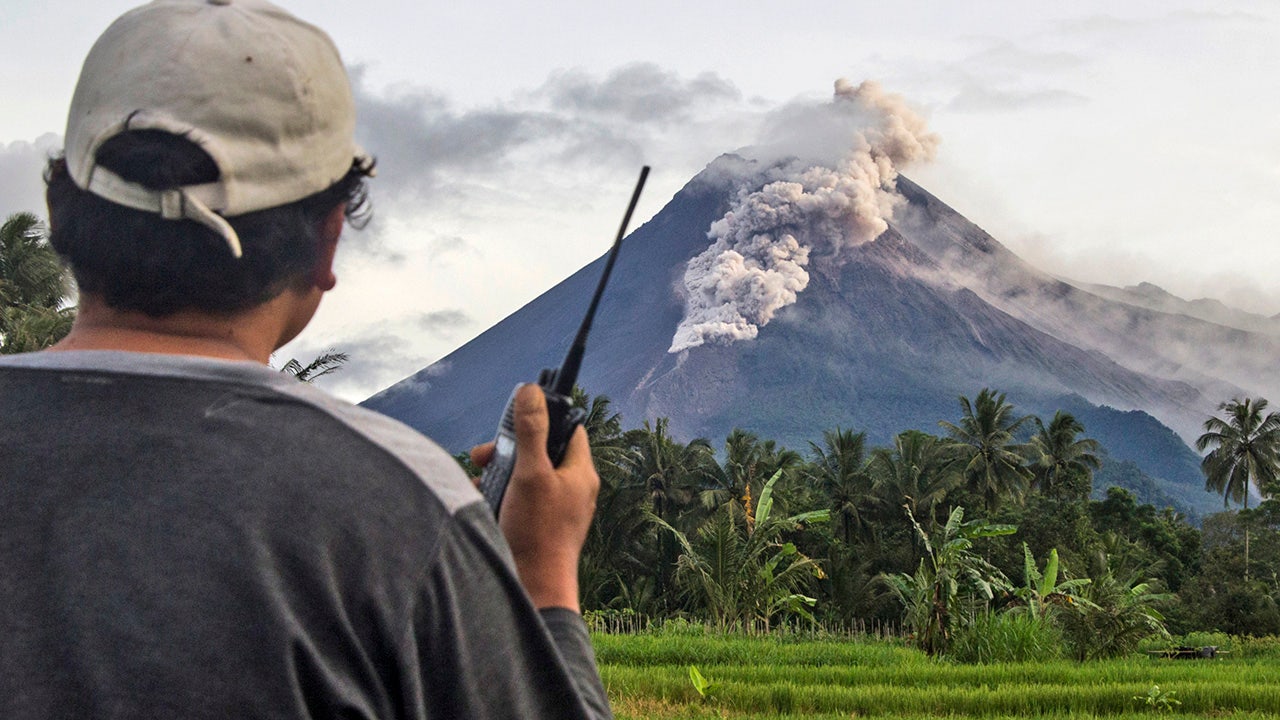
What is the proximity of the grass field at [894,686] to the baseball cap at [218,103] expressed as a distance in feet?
23.1

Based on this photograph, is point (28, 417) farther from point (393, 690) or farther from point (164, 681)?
point (393, 690)

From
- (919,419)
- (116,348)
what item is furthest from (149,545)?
(919,419)

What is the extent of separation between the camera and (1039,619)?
12766 millimetres

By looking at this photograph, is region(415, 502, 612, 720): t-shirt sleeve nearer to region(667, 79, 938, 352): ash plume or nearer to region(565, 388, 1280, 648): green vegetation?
region(565, 388, 1280, 648): green vegetation

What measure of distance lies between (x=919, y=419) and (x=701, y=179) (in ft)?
165

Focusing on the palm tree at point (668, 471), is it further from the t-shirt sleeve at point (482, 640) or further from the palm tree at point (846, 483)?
the t-shirt sleeve at point (482, 640)

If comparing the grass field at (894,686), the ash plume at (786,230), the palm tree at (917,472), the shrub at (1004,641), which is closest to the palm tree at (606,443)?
the palm tree at (917,472)

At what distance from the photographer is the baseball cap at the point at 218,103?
105 cm

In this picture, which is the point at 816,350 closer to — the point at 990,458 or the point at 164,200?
the point at 990,458

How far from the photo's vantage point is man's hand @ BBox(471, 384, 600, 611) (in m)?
1.16

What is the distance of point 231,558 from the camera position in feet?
3.06

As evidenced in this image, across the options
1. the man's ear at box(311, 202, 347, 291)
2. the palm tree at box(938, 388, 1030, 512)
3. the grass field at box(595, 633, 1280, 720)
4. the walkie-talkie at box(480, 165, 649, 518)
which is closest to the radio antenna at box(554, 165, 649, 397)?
the walkie-talkie at box(480, 165, 649, 518)

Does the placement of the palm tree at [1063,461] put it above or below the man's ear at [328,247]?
below

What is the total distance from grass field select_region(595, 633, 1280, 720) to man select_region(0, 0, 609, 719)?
6.99 m
